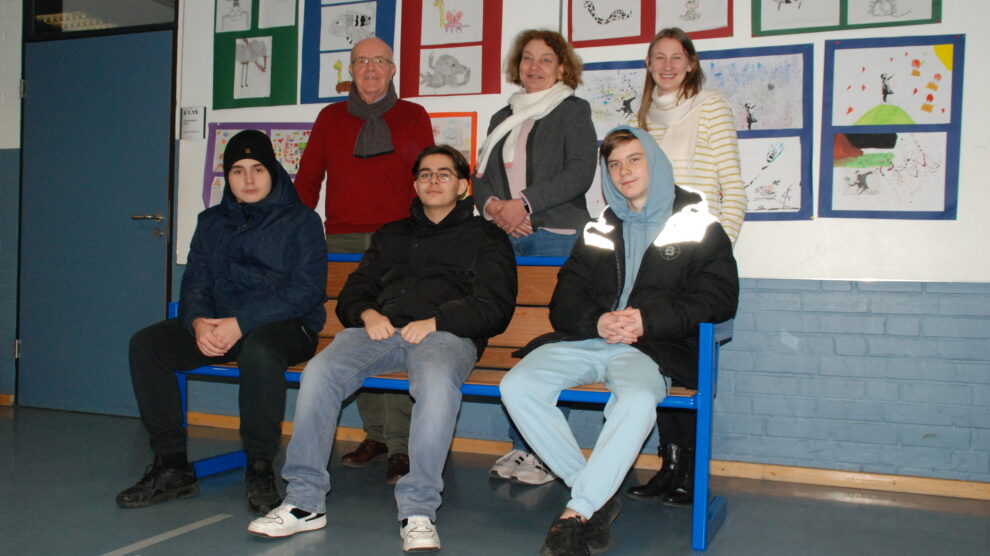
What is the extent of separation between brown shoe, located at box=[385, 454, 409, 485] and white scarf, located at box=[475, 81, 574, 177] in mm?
1177

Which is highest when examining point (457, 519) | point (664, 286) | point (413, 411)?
point (664, 286)

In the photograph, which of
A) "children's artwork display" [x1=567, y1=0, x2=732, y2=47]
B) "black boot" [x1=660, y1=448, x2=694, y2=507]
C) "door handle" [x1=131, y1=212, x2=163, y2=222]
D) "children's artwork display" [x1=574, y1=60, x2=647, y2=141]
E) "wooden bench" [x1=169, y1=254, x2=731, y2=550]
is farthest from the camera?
"door handle" [x1=131, y1=212, x2=163, y2=222]

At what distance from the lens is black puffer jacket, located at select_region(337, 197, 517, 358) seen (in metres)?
2.65

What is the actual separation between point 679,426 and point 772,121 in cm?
139

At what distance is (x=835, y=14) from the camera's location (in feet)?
10.6

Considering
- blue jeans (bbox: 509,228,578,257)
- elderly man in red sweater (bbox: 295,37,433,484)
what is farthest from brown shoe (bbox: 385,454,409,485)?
blue jeans (bbox: 509,228,578,257)

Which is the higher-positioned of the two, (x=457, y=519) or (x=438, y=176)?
(x=438, y=176)

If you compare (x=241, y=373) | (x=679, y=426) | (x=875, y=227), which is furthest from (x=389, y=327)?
(x=875, y=227)

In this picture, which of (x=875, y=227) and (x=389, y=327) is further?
(x=875, y=227)

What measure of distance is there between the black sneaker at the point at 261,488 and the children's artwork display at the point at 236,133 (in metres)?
1.90

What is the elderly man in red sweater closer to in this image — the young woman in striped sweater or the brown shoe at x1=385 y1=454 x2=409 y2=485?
the brown shoe at x1=385 y1=454 x2=409 y2=485

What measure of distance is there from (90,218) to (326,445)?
2908 millimetres

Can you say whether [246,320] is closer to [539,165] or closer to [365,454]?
[365,454]

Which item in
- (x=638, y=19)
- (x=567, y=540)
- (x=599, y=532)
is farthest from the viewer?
(x=638, y=19)
